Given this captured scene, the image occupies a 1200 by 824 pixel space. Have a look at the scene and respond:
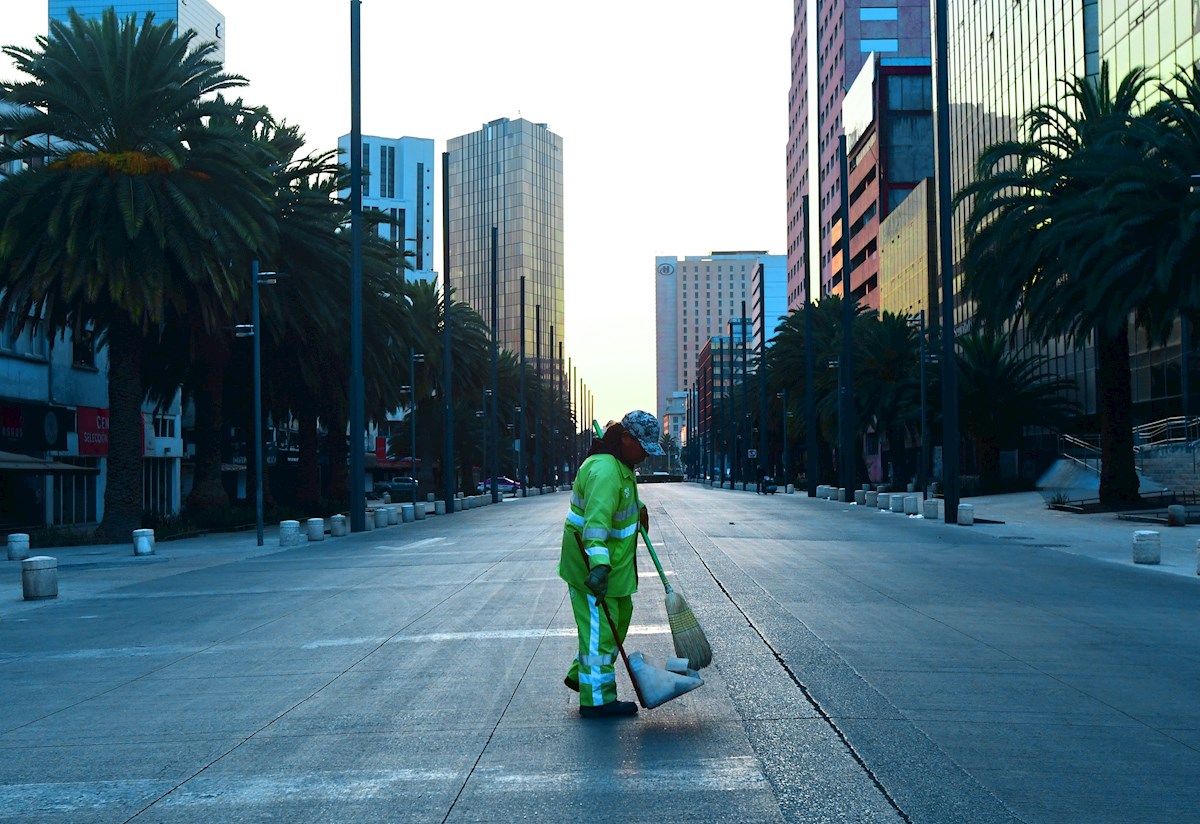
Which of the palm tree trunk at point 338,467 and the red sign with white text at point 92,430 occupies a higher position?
the red sign with white text at point 92,430

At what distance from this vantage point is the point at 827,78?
126625 mm

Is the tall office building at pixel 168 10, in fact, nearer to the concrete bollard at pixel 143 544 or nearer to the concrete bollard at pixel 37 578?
the concrete bollard at pixel 143 544

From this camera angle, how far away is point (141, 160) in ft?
98.4

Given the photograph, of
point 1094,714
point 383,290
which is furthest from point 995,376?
point 1094,714

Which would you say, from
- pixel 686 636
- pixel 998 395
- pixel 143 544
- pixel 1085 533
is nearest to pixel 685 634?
pixel 686 636

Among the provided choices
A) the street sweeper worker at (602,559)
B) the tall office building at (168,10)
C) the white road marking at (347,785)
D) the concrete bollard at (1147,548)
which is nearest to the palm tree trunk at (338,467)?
the concrete bollard at (1147,548)

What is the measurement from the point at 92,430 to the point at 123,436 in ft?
47.0

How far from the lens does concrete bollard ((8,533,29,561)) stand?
88.8 feet

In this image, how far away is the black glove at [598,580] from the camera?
7.18 meters

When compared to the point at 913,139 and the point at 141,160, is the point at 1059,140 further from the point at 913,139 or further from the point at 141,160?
the point at 913,139

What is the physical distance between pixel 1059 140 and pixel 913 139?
61356 mm

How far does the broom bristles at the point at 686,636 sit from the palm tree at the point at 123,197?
23.6 m

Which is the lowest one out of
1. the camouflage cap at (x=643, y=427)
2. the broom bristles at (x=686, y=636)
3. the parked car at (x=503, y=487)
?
the parked car at (x=503, y=487)

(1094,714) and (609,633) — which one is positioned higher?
(609,633)
